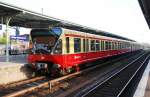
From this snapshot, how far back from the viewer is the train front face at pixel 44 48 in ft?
47.7

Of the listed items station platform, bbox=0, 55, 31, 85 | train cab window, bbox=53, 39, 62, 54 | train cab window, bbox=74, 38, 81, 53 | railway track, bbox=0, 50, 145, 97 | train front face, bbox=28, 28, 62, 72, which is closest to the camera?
railway track, bbox=0, 50, 145, 97

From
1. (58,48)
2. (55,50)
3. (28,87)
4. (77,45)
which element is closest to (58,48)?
(58,48)

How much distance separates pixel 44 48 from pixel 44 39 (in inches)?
20.5

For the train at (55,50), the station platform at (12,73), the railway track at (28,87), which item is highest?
the train at (55,50)

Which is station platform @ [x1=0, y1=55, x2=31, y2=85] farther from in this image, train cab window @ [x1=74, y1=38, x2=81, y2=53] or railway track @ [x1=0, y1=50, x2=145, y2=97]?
train cab window @ [x1=74, y1=38, x2=81, y2=53]

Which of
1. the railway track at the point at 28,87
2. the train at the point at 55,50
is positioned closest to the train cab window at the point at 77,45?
the train at the point at 55,50

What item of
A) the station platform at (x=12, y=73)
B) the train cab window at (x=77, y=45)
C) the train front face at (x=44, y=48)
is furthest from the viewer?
the train cab window at (x=77, y=45)

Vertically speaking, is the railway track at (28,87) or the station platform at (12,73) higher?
the station platform at (12,73)

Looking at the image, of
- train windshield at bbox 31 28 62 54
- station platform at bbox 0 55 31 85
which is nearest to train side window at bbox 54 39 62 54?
train windshield at bbox 31 28 62 54

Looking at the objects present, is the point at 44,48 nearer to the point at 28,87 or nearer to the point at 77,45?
the point at 77,45

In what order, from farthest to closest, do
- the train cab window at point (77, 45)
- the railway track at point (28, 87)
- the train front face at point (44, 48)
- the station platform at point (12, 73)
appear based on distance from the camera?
the train cab window at point (77, 45) → the train front face at point (44, 48) → the station platform at point (12, 73) → the railway track at point (28, 87)

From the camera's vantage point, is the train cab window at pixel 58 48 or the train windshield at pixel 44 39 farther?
the train windshield at pixel 44 39

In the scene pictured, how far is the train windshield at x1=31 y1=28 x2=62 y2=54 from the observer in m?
14.6

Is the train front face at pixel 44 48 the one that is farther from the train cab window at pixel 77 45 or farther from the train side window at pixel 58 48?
the train cab window at pixel 77 45
